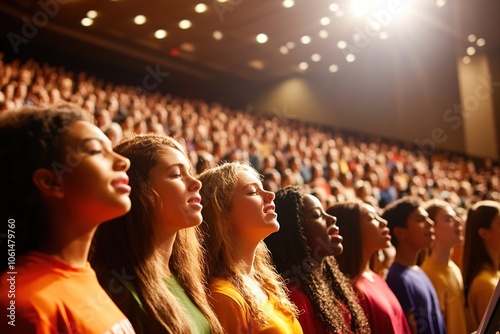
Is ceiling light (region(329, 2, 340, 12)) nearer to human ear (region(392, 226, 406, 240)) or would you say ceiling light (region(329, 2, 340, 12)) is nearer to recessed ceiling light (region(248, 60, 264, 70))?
recessed ceiling light (region(248, 60, 264, 70))

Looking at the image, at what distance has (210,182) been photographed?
171cm

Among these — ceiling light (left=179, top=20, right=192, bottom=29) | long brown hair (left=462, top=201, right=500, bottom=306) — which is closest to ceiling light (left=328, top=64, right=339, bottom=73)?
ceiling light (left=179, top=20, right=192, bottom=29)

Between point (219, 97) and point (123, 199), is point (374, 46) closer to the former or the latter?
point (219, 97)

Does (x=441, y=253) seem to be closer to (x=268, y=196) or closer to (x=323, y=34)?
(x=268, y=196)

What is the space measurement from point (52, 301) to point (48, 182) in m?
0.22

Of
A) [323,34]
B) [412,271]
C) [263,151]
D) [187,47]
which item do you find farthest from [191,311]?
[187,47]

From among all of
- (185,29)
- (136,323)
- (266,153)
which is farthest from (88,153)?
(185,29)

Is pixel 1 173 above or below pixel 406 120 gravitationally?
below

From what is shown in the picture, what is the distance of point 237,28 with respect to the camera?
1016 centimetres

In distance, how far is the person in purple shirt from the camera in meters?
2.17

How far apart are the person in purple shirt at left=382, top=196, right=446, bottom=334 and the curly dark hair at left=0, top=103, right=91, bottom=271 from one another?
1685 millimetres

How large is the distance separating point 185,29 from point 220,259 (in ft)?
30.0

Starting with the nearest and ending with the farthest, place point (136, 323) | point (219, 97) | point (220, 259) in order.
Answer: point (136, 323) → point (220, 259) → point (219, 97)

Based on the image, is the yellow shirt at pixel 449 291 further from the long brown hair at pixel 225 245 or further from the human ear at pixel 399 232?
the long brown hair at pixel 225 245
